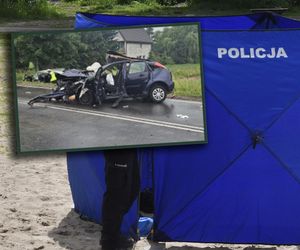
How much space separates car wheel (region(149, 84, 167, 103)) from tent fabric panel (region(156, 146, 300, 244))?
57.1 inches

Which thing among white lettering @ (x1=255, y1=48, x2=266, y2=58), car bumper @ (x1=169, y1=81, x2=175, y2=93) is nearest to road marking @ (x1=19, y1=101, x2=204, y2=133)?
car bumper @ (x1=169, y1=81, x2=175, y2=93)

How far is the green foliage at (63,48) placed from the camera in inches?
95.0

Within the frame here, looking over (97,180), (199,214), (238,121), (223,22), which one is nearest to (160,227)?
(199,214)

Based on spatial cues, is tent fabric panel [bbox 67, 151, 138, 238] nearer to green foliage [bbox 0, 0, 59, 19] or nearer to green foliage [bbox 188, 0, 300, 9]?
green foliage [bbox 0, 0, 59, 19]

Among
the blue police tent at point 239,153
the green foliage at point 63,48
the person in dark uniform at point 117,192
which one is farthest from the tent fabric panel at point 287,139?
the green foliage at point 63,48

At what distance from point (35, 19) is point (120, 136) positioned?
23040 mm

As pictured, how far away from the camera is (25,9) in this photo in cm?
2536

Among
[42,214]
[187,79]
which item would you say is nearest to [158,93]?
[187,79]

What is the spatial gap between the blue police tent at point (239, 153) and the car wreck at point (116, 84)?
1173mm

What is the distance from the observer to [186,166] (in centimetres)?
416

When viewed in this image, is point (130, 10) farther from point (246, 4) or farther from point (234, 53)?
point (234, 53)

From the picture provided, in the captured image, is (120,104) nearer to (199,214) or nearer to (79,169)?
(199,214)

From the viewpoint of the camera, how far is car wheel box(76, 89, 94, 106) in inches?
100

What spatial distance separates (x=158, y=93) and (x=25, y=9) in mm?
23601
